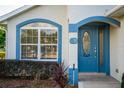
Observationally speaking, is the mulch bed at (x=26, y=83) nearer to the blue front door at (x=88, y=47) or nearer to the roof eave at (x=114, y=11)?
the blue front door at (x=88, y=47)

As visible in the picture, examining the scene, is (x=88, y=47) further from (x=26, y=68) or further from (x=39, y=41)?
(x=26, y=68)

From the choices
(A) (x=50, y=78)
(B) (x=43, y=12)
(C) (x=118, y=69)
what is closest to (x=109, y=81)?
(C) (x=118, y=69)

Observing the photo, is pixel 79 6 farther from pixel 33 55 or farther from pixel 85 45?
pixel 33 55

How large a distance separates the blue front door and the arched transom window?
129 centimetres

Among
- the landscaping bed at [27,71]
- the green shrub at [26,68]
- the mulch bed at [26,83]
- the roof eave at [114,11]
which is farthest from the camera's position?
the green shrub at [26,68]

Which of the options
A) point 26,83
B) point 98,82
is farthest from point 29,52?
point 98,82

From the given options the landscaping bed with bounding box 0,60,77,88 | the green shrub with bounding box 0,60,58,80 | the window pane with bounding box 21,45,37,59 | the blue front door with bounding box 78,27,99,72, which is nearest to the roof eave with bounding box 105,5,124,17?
the blue front door with bounding box 78,27,99,72

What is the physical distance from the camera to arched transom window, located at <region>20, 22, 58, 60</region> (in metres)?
14.1

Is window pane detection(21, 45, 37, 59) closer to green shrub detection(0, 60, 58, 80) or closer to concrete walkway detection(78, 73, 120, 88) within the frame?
green shrub detection(0, 60, 58, 80)

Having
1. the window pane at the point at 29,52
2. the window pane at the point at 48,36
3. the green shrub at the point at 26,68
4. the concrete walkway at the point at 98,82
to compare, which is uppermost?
the window pane at the point at 48,36

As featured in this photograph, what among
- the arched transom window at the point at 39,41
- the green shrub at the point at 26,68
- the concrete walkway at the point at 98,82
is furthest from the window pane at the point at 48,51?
the concrete walkway at the point at 98,82

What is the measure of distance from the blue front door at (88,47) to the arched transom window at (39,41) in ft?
4.24

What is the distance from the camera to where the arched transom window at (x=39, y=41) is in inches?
557

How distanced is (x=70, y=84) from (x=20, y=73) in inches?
122
